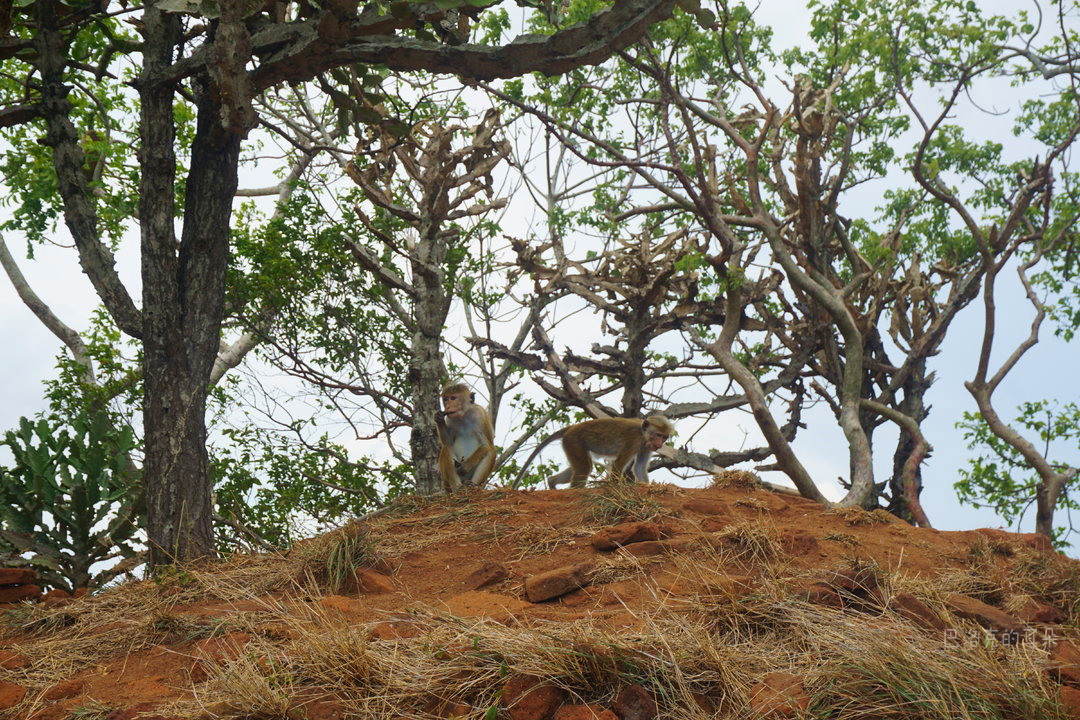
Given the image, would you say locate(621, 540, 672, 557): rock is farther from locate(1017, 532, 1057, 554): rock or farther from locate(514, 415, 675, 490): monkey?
locate(1017, 532, 1057, 554): rock

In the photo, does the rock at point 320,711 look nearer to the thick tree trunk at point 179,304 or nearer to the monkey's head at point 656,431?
the thick tree trunk at point 179,304

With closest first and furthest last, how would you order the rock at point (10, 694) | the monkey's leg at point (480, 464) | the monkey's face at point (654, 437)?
the rock at point (10, 694)
the monkey's face at point (654, 437)
the monkey's leg at point (480, 464)

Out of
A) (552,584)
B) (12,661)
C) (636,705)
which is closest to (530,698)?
(636,705)

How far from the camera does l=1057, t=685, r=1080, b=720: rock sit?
420cm

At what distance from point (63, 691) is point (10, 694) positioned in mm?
307

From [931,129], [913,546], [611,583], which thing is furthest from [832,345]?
[611,583]

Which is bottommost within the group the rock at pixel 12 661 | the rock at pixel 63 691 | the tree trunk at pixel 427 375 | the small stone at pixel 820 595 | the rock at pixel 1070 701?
the rock at pixel 1070 701

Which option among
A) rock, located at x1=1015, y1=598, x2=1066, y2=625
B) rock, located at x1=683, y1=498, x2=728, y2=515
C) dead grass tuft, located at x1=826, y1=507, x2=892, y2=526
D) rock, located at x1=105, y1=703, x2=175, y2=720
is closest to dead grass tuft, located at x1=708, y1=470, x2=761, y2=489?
dead grass tuft, located at x1=826, y1=507, x2=892, y2=526

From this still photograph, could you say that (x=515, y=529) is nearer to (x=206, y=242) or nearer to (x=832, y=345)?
(x=206, y=242)

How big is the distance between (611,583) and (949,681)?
2.24 metres

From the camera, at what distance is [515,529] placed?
295 inches

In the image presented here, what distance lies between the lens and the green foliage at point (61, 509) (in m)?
8.80

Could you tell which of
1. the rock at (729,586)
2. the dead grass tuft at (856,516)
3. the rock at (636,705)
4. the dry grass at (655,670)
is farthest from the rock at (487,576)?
the dead grass tuft at (856,516)

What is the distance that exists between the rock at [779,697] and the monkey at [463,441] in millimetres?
5298
